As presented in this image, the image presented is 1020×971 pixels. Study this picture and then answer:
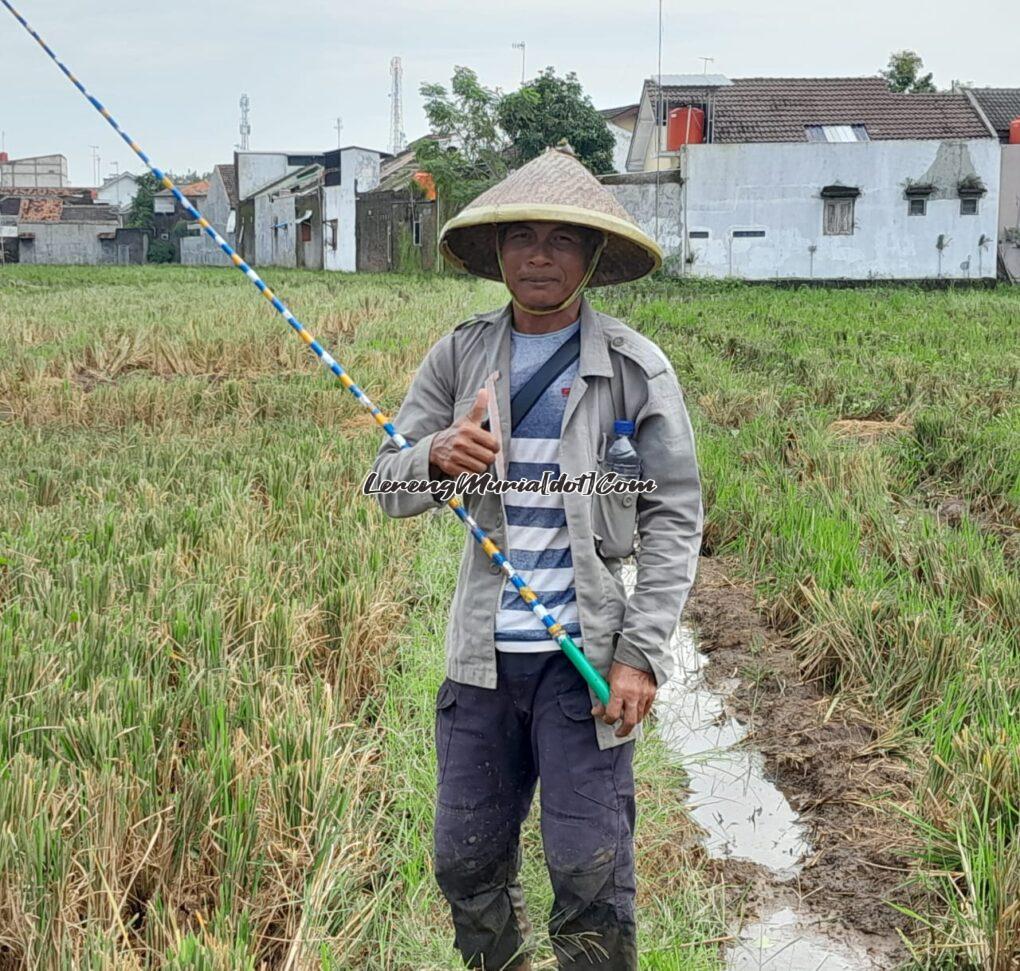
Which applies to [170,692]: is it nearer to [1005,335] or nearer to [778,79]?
[1005,335]

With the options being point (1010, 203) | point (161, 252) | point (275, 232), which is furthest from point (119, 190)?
point (1010, 203)

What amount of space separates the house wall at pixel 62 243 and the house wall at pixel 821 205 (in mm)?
35386

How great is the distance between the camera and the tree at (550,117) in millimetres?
32250

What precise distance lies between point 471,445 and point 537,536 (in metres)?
0.24

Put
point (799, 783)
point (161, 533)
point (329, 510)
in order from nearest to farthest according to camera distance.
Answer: point (799, 783) < point (161, 533) < point (329, 510)

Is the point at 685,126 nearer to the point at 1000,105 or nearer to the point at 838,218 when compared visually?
the point at 838,218

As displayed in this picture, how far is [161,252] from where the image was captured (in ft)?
173

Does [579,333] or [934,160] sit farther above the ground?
[934,160]

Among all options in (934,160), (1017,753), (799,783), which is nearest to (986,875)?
(1017,753)

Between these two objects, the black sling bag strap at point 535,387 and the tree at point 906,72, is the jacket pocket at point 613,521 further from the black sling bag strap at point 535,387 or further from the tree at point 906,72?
the tree at point 906,72

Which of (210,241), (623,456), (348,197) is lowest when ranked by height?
(623,456)

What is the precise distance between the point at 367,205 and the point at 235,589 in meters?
35.5

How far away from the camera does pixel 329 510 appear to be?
4879 mm

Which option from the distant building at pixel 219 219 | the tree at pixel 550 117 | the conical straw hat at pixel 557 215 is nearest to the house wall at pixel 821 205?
the tree at pixel 550 117
